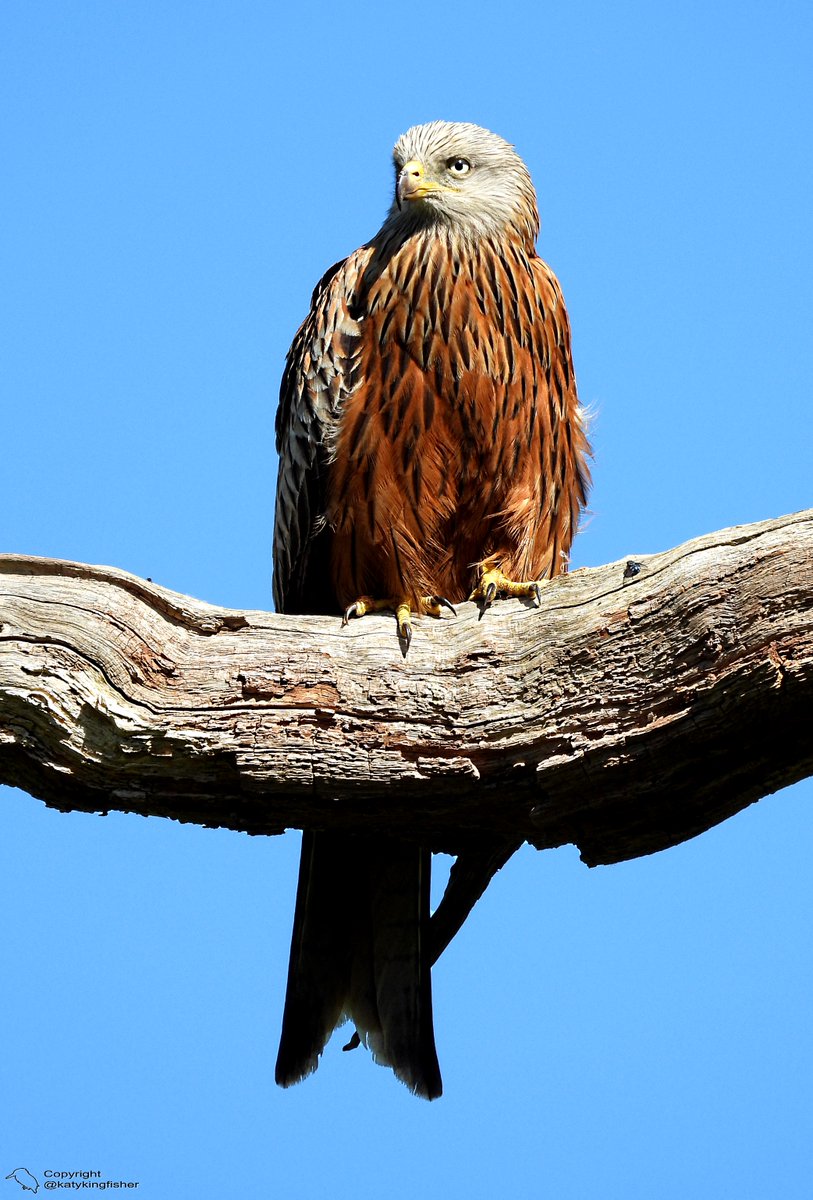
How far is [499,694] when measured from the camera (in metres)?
5.18

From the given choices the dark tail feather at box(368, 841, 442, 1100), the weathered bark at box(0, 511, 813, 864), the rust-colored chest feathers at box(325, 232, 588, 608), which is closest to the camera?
the weathered bark at box(0, 511, 813, 864)

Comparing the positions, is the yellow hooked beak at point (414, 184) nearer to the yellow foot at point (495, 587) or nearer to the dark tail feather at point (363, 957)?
the yellow foot at point (495, 587)

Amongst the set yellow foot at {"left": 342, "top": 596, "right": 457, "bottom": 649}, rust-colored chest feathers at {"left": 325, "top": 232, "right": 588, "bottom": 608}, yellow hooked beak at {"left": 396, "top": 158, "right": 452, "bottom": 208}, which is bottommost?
yellow foot at {"left": 342, "top": 596, "right": 457, "bottom": 649}

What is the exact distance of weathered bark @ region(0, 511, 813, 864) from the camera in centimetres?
482

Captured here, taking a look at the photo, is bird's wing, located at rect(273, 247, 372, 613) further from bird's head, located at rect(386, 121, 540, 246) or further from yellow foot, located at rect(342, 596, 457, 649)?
yellow foot, located at rect(342, 596, 457, 649)

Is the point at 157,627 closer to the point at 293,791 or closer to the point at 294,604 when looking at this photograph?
the point at 293,791

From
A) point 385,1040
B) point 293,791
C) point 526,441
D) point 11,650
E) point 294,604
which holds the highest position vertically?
point 526,441

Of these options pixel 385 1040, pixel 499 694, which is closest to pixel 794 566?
pixel 499 694

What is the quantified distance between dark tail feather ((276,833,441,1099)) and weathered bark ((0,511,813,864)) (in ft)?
2.39

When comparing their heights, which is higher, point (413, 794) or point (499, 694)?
point (499, 694)

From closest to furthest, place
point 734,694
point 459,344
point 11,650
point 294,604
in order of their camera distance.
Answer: point 734,694
point 11,650
point 459,344
point 294,604

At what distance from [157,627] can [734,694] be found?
2153mm

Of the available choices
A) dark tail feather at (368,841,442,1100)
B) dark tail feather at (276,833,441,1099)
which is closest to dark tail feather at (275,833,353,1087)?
dark tail feather at (276,833,441,1099)

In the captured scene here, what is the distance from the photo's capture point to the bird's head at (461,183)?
6.85 metres
